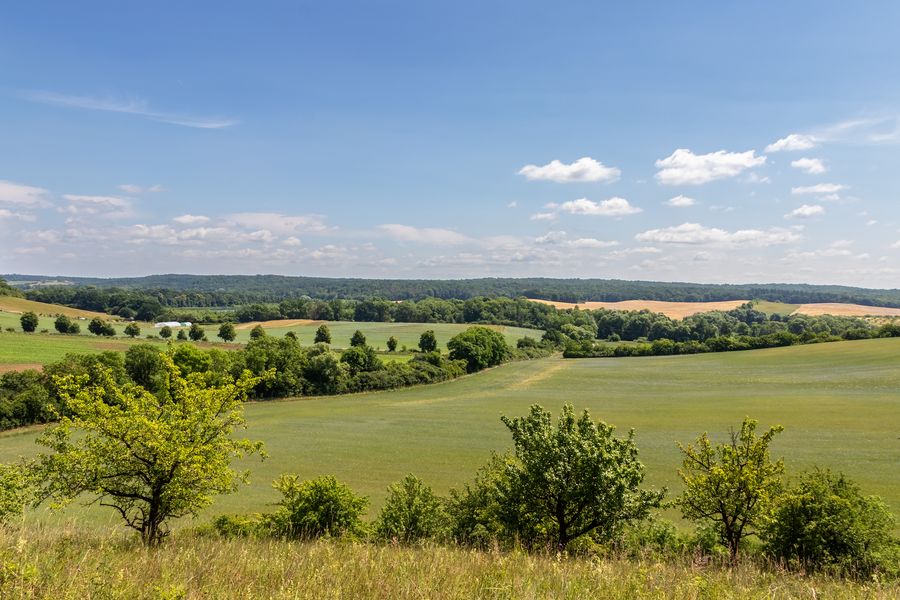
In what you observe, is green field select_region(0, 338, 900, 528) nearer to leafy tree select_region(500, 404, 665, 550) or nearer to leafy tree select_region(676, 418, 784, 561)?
leafy tree select_region(676, 418, 784, 561)

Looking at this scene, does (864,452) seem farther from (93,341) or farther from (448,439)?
(93,341)

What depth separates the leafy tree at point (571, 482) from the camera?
1833 cm

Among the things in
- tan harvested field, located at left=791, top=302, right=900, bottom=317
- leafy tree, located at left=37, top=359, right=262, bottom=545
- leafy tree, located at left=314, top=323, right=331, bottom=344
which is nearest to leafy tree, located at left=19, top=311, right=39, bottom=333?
leafy tree, located at left=314, top=323, right=331, bottom=344

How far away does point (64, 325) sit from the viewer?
10894 centimetres

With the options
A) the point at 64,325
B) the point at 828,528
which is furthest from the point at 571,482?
the point at 64,325

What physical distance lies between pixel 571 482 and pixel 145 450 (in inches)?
565

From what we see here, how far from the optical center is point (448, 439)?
161 ft

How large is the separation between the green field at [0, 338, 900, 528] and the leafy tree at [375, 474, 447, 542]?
384 inches

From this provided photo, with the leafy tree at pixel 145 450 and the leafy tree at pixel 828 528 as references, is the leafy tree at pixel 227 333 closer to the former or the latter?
the leafy tree at pixel 145 450

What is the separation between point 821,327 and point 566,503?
14779 centimetres

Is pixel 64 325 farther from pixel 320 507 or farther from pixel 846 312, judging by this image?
pixel 846 312

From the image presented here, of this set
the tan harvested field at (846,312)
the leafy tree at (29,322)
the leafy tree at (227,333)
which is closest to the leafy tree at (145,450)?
the leafy tree at (227,333)

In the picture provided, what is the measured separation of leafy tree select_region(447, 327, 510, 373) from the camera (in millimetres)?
98312

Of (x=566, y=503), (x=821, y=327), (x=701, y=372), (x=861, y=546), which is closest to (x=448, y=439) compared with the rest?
(x=566, y=503)
